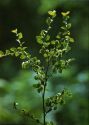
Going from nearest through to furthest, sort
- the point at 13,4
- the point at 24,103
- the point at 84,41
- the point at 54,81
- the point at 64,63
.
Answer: the point at 64,63 < the point at 24,103 < the point at 54,81 < the point at 13,4 < the point at 84,41

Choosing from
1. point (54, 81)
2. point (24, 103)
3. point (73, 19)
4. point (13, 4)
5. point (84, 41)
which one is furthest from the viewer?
point (84, 41)

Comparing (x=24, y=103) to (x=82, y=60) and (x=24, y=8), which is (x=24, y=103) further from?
(x=24, y=8)

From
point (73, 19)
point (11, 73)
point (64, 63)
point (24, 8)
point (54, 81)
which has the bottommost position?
point (64, 63)

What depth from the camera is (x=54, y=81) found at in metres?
4.83

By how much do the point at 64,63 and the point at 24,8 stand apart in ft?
19.7

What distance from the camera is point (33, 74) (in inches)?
179

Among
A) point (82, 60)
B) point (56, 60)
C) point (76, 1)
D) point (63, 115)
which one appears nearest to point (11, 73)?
point (82, 60)

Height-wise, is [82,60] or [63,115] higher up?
[82,60]

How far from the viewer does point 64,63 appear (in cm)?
108

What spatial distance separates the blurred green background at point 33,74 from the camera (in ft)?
14.9

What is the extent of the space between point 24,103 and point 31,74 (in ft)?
1.01

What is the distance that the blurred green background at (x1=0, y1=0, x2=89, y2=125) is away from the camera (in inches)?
179

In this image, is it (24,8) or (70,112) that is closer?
(70,112)

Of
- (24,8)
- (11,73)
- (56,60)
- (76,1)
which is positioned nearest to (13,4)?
(24,8)
